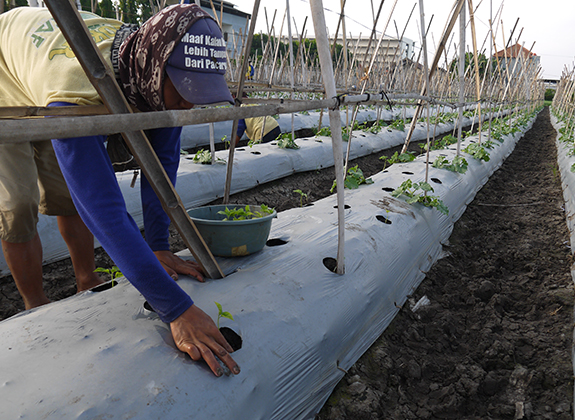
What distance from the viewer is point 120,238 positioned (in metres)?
1.15

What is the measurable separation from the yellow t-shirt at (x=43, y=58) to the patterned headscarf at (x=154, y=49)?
10cm

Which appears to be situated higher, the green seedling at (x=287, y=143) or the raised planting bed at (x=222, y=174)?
the green seedling at (x=287, y=143)

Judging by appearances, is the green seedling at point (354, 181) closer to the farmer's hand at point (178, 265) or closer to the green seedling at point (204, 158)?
the green seedling at point (204, 158)

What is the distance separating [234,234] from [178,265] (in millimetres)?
297

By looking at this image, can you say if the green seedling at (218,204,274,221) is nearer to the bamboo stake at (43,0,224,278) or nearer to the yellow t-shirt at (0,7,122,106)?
the bamboo stake at (43,0,224,278)

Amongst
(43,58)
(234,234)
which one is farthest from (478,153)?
(43,58)

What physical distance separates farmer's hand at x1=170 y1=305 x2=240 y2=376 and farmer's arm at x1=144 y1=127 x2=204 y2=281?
422mm

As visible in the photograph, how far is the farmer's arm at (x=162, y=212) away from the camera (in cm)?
170

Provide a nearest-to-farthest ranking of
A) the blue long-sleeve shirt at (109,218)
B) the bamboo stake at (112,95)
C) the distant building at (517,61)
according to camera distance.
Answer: the bamboo stake at (112,95) < the blue long-sleeve shirt at (109,218) < the distant building at (517,61)

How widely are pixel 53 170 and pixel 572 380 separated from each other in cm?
279

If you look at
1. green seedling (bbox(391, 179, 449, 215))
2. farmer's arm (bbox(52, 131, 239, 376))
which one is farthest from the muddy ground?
farmer's arm (bbox(52, 131, 239, 376))

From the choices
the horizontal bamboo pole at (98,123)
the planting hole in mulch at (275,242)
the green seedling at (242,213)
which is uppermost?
the horizontal bamboo pole at (98,123)

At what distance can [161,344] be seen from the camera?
1.27 metres

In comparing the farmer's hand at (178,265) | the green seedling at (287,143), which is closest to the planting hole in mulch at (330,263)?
the farmer's hand at (178,265)
